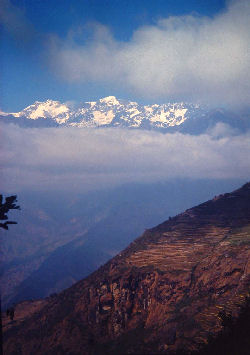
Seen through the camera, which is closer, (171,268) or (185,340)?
(185,340)

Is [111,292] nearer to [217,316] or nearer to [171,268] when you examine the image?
[171,268]

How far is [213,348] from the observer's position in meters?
23.0

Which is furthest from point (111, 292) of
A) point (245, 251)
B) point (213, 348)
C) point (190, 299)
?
point (213, 348)

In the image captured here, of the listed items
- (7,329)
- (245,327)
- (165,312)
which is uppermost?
(245,327)

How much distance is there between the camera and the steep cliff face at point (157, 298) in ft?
126

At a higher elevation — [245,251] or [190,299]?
[245,251]

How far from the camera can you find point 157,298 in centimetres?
5009

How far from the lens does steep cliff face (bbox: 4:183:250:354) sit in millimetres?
38469

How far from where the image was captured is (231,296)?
38.5 m

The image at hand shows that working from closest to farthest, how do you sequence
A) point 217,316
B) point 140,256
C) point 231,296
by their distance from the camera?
1. point 217,316
2. point 231,296
3. point 140,256

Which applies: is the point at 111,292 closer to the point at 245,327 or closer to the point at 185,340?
the point at 185,340

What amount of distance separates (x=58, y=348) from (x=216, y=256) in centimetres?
2718

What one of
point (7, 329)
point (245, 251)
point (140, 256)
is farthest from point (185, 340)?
point (7, 329)

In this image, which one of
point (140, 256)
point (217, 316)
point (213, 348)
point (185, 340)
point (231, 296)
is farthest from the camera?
point (140, 256)
